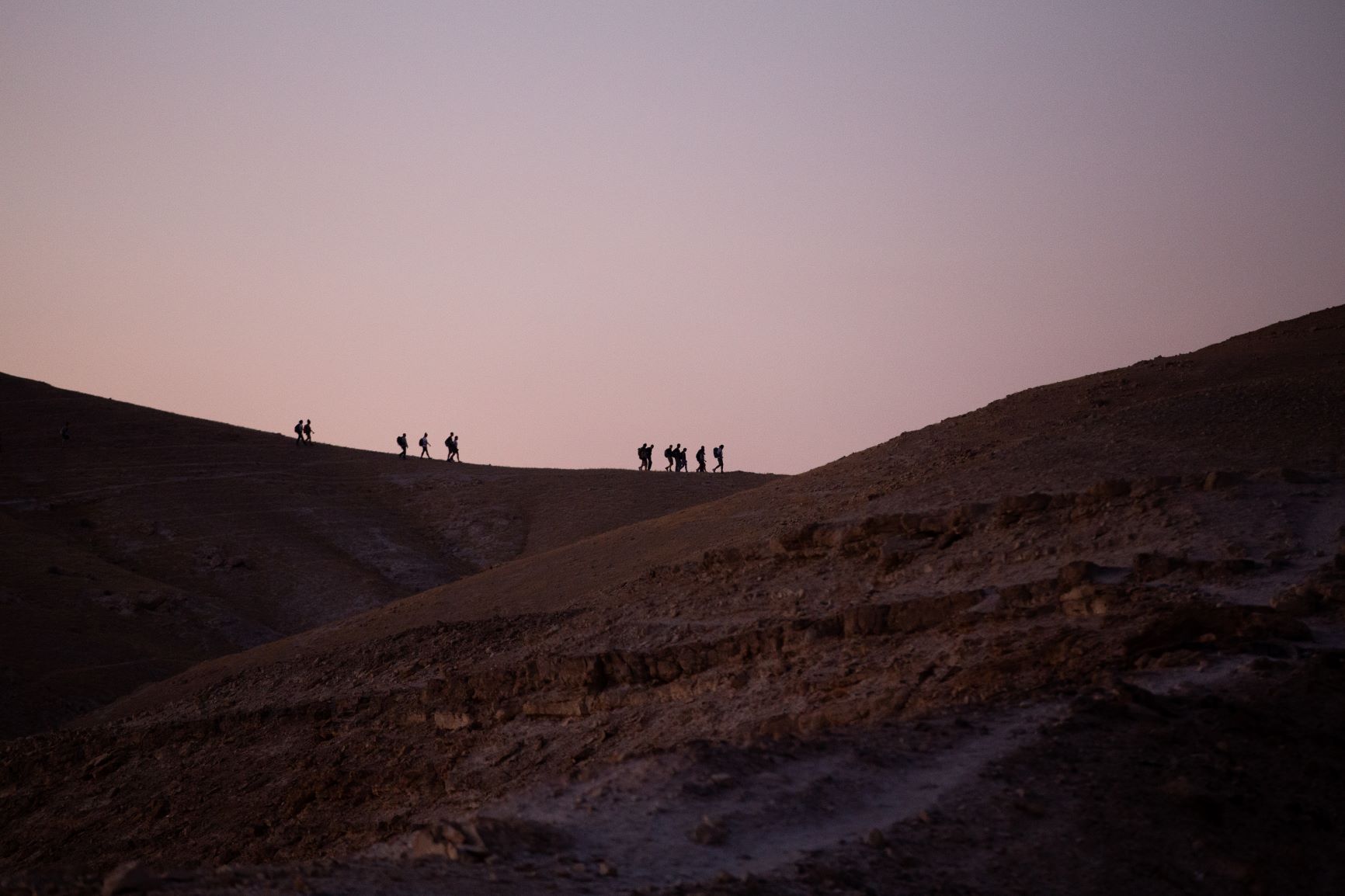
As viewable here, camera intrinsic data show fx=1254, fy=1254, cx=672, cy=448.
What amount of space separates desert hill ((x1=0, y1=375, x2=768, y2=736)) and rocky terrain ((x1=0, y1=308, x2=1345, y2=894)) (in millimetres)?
5606

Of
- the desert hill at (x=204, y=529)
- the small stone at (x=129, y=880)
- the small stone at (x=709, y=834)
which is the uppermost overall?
the desert hill at (x=204, y=529)

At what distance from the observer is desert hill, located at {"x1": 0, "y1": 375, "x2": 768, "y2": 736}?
2923cm

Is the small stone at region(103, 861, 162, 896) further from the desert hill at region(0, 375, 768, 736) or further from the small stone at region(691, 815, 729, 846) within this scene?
the desert hill at region(0, 375, 768, 736)

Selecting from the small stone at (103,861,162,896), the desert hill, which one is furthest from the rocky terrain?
the desert hill

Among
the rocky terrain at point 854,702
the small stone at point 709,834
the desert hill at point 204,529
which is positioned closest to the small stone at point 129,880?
the rocky terrain at point 854,702

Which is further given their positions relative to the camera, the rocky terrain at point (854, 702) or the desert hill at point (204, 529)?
the desert hill at point (204, 529)

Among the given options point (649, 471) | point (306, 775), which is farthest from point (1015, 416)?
point (649, 471)

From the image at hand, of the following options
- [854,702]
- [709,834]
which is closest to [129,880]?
[709,834]

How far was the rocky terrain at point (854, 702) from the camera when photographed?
7996 millimetres

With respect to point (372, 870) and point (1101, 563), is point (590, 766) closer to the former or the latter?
point (372, 870)

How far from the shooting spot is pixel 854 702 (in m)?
11.5

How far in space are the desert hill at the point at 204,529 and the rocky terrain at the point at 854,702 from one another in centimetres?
561

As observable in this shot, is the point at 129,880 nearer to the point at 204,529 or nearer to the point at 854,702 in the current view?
the point at 854,702

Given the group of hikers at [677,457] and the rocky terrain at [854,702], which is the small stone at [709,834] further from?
the group of hikers at [677,457]
